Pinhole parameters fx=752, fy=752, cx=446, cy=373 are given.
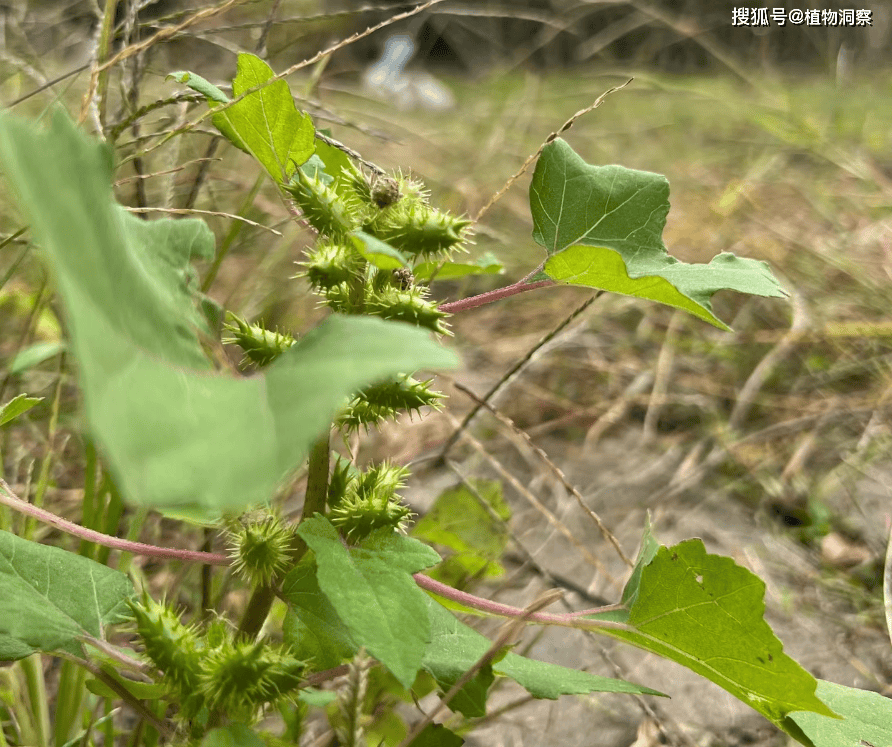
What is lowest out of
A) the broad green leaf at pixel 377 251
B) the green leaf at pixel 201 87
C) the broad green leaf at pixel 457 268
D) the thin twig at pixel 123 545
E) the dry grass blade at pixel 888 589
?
the dry grass blade at pixel 888 589

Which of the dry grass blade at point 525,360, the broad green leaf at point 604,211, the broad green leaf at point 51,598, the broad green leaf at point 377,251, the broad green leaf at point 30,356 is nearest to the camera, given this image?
the broad green leaf at point 377,251

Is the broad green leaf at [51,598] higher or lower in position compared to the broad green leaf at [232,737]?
higher

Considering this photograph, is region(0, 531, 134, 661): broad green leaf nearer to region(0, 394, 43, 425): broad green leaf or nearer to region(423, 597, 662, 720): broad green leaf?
region(0, 394, 43, 425): broad green leaf

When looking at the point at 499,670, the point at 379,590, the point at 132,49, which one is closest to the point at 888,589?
the point at 499,670

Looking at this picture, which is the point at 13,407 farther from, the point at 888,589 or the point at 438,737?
the point at 888,589

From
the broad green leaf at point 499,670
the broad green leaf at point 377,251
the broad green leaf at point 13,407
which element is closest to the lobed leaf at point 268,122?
the broad green leaf at point 377,251

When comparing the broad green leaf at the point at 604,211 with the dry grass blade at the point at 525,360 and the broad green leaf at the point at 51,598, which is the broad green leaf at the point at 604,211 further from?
the broad green leaf at the point at 51,598

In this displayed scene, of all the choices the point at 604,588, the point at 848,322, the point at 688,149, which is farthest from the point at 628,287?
the point at 688,149
